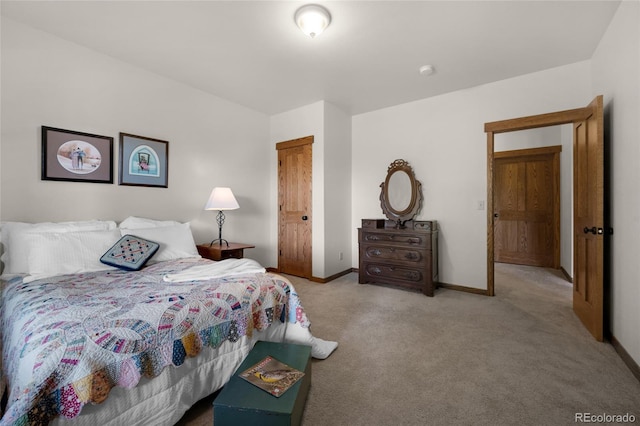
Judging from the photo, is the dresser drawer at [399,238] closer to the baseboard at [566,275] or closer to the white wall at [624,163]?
the white wall at [624,163]

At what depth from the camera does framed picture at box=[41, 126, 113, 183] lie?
244 centimetres

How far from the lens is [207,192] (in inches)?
146

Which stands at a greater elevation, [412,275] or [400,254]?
[400,254]

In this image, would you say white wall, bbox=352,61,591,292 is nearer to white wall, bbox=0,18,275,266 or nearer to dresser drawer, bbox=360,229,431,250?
dresser drawer, bbox=360,229,431,250

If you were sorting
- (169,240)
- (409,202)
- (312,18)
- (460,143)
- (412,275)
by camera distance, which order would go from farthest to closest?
(409,202) < (460,143) < (412,275) < (169,240) < (312,18)

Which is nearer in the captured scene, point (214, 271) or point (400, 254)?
point (214, 271)

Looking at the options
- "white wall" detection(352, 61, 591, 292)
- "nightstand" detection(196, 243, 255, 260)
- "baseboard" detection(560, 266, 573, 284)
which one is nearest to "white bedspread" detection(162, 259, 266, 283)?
"nightstand" detection(196, 243, 255, 260)

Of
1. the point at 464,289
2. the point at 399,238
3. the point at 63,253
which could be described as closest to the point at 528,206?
the point at 464,289

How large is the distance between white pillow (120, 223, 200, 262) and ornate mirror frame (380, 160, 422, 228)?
2647 millimetres

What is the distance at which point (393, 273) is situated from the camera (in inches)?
144

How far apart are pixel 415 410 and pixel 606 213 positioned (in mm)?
2396

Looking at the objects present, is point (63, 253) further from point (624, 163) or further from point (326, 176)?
point (624, 163)

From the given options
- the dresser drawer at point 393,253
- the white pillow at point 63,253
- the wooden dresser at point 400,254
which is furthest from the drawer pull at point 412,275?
the white pillow at point 63,253

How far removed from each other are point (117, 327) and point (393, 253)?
10.1 ft
